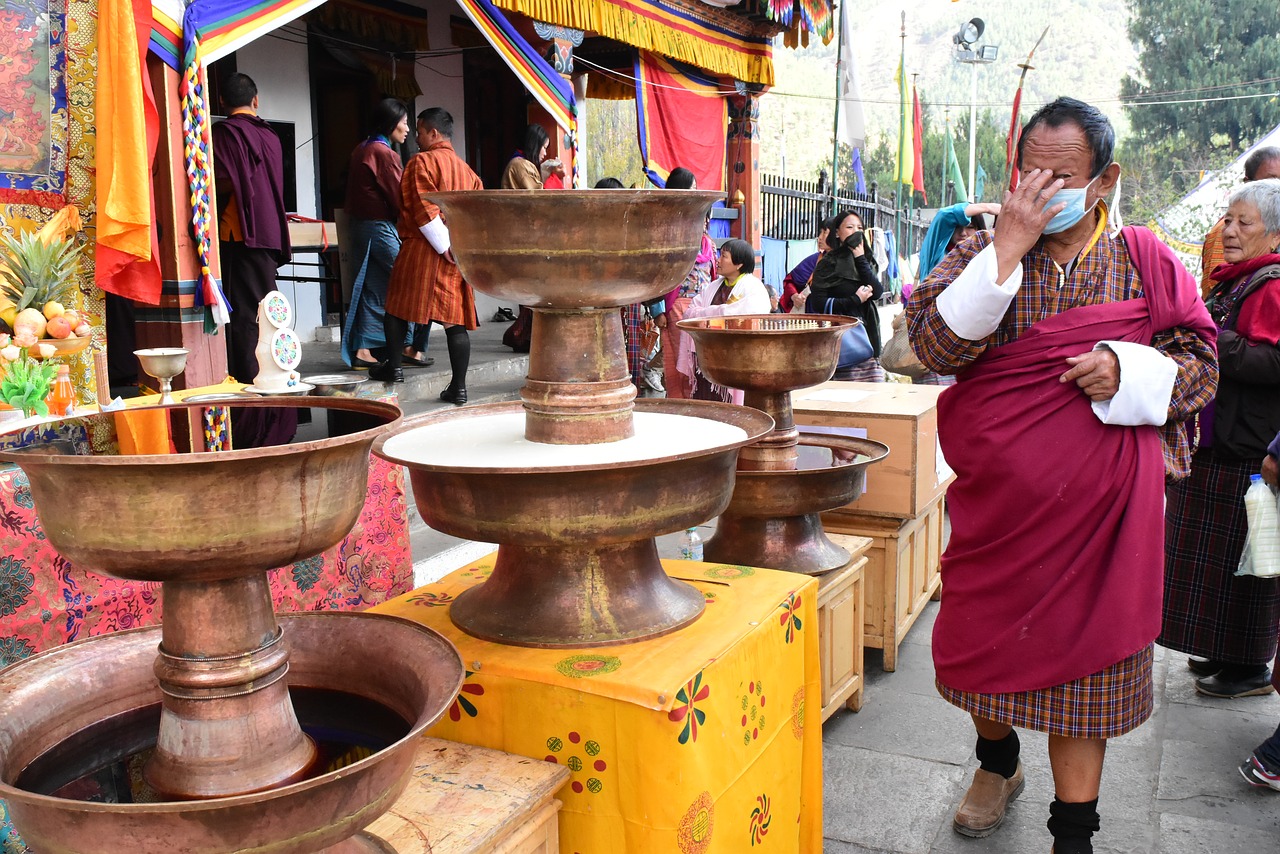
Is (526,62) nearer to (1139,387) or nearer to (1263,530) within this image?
(1263,530)

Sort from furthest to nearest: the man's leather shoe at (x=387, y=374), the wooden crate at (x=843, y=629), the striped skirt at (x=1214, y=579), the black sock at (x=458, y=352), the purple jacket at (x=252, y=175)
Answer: the man's leather shoe at (x=387, y=374) < the black sock at (x=458, y=352) < the purple jacket at (x=252, y=175) < the striped skirt at (x=1214, y=579) < the wooden crate at (x=843, y=629)

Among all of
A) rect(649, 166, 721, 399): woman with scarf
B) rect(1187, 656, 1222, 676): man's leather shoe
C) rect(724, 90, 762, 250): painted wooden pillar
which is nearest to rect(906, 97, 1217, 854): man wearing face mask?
rect(1187, 656, 1222, 676): man's leather shoe

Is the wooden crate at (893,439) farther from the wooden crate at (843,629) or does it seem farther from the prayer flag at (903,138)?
the prayer flag at (903,138)

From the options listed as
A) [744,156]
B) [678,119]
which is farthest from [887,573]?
[744,156]

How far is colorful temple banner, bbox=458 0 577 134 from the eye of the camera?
6.09 m

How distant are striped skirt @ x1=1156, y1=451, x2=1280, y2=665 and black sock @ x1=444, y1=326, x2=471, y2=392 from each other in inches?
141

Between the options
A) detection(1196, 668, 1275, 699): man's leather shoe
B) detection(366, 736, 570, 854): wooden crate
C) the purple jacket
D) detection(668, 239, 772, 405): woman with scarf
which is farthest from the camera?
detection(668, 239, 772, 405): woman with scarf

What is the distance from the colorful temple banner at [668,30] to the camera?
6.57m

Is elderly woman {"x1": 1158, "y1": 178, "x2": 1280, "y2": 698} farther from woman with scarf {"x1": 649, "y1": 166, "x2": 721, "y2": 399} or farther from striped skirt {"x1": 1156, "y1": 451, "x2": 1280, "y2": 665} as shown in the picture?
woman with scarf {"x1": 649, "y1": 166, "x2": 721, "y2": 399}

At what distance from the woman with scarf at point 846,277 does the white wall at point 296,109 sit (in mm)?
4675

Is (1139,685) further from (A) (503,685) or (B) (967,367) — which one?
(A) (503,685)

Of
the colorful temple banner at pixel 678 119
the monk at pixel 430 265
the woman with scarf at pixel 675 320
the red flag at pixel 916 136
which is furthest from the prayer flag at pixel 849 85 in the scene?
the monk at pixel 430 265

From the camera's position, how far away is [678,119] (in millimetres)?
8961

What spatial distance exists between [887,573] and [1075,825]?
4.77 feet
